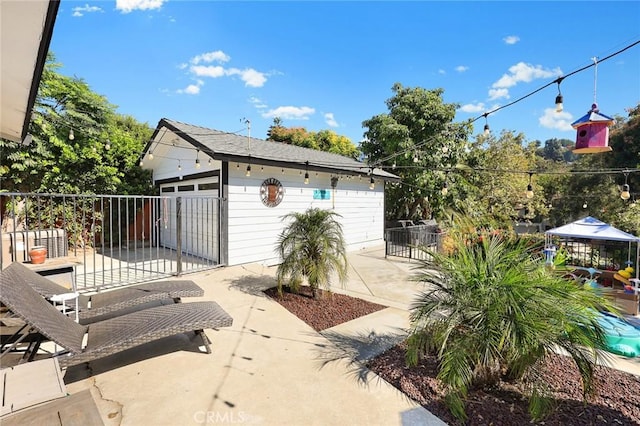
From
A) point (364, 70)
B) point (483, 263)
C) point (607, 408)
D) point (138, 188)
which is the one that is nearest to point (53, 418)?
point (483, 263)

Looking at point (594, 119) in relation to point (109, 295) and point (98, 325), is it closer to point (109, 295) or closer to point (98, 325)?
point (98, 325)

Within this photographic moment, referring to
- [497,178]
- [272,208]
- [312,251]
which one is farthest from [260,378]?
[497,178]

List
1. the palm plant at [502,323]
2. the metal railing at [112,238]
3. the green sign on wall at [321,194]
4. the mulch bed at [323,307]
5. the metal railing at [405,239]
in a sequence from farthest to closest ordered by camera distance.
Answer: the metal railing at [405,239]
the green sign on wall at [321,194]
the metal railing at [112,238]
the mulch bed at [323,307]
the palm plant at [502,323]

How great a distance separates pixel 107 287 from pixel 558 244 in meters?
12.3

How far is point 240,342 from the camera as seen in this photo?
354cm

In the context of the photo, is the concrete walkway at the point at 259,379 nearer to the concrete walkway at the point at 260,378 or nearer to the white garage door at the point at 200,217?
the concrete walkway at the point at 260,378

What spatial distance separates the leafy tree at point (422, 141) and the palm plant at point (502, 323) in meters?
10.8

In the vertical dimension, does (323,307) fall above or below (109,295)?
below

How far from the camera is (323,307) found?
189 inches

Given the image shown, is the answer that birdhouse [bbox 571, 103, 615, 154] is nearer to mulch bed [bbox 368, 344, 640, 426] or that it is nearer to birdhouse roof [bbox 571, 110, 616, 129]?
birdhouse roof [bbox 571, 110, 616, 129]

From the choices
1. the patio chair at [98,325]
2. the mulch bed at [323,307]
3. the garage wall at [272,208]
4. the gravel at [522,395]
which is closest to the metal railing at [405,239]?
the garage wall at [272,208]

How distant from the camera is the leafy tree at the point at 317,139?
2648cm

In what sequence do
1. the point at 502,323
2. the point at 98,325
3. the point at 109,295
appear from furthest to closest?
the point at 109,295, the point at 98,325, the point at 502,323

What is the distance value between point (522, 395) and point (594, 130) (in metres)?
3.43
